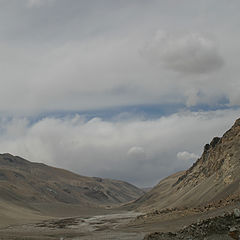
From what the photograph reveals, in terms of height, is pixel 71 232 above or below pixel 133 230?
above

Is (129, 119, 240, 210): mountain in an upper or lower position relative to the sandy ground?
upper

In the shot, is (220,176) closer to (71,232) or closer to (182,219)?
(182,219)

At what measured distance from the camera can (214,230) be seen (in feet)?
85.0

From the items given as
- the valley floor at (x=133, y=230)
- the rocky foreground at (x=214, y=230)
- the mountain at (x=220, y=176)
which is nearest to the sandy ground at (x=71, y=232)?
the valley floor at (x=133, y=230)

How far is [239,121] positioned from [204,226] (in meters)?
87.3

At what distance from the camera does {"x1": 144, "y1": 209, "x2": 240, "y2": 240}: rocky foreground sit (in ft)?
81.8

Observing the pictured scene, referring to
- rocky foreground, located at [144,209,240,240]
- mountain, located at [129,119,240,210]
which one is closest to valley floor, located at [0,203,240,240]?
rocky foreground, located at [144,209,240,240]

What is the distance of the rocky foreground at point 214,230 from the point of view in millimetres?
24938

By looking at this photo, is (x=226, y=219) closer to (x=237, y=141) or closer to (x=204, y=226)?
(x=204, y=226)

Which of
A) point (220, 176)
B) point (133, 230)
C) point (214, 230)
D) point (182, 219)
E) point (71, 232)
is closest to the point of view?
point (214, 230)

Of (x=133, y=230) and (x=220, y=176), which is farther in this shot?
(x=220, y=176)

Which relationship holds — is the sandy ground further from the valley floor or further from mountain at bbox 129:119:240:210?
mountain at bbox 129:119:240:210

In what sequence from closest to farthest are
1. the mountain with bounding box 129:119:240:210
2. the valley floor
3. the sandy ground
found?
the valley floor
the sandy ground
the mountain with bounding box 129:119:240:210

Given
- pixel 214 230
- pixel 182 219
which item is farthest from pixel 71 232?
pixel 214 230
